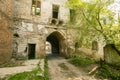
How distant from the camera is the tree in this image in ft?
30.3

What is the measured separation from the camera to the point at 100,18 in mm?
10414

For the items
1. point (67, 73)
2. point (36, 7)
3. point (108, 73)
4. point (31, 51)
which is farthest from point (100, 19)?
point (31, 51)

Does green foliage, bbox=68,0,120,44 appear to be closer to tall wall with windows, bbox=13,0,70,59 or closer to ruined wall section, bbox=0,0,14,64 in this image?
tall wall with windows, bbox=13,0,70,59

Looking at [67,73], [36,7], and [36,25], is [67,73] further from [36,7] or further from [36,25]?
[36,7]

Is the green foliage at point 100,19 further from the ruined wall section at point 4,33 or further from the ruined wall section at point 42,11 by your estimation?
the ruined wall section at point 4,33

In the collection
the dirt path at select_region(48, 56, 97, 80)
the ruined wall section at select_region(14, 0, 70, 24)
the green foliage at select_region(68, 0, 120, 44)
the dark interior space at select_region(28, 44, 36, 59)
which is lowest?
the dirt path at select_region(48, 56, 97, 80)

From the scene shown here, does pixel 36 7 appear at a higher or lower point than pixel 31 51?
higher

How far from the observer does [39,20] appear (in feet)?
49.2

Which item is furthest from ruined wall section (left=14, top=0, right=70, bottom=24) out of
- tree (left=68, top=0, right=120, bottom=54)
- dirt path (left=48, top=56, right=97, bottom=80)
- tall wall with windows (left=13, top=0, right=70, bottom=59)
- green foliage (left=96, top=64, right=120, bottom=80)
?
green foliage (left=96, top=64, right=120, bottom=80)

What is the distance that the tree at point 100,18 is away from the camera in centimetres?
Result: 924

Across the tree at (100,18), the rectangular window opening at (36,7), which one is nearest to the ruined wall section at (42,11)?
the rectangular window opening at (36,7)

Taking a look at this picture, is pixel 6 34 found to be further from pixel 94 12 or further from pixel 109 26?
pixel 109 26

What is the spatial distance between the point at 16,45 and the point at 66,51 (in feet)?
18.7

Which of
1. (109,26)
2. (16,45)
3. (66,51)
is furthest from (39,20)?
(109,26)
